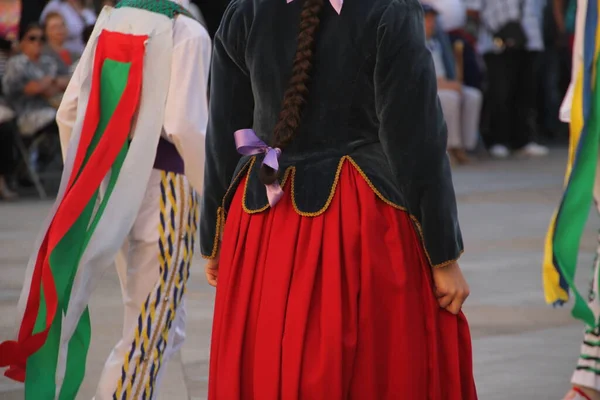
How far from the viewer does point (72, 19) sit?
1248 cm

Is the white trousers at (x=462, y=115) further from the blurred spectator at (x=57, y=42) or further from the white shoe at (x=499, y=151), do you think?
the blurred spectator at (x=57, y=42)

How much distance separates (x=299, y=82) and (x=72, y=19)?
9.68 metres

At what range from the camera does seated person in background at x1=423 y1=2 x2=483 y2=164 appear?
45.2 feet

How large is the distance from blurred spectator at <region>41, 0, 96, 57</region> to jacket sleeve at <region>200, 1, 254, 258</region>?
8.81 metres

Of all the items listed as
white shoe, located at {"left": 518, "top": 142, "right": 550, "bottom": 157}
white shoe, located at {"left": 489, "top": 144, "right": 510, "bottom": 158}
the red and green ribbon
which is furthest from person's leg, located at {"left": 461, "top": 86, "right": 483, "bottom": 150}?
the red and green ribbon

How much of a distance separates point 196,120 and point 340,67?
46.1 inches

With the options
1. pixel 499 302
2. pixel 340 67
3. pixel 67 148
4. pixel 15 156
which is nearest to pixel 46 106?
pixel 15 156

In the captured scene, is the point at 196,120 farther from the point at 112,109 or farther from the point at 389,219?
the point at 389,219

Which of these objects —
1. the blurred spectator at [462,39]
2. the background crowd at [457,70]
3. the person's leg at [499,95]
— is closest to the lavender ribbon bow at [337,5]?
the background crowd at [457,70]

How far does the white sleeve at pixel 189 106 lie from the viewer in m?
4.28

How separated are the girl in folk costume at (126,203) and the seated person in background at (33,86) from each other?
6.88m

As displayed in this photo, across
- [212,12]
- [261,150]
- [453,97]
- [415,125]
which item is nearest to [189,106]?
[261,150]

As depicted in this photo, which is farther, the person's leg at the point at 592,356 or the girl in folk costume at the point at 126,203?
the person's leg at the point at 592,356

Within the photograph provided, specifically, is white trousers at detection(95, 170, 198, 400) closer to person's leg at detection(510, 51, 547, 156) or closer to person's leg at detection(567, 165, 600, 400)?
person's leg at detection(567, 165, 600, 400)
